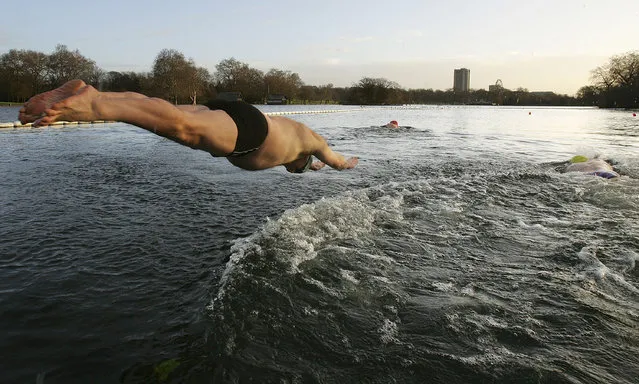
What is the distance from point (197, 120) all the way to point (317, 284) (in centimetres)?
235

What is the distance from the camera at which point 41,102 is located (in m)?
2.45

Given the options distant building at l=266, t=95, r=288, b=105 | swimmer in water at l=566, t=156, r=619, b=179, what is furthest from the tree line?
swimmer in water at l=566, t=156, r=619, b=179

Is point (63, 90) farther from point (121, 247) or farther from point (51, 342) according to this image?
point (121, 247)

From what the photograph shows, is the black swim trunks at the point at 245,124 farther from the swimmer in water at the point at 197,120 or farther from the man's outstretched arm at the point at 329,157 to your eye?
the man's outstretched arm at the point at 329,157

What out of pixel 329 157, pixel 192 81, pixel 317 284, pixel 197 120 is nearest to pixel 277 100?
pixel 192 81

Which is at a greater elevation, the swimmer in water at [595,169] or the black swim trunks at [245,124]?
the black swim trunks at [245,124]

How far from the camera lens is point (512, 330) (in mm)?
3689

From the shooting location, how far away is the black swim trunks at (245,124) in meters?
3.59

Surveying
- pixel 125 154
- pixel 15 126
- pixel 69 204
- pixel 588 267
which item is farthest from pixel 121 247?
pixel 15 126

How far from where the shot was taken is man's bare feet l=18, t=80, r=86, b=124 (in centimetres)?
239

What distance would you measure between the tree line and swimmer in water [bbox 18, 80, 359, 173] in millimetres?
38814

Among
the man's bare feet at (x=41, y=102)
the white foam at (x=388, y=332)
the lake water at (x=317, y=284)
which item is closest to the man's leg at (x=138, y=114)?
the man's bare feet at (x=41, y=102)

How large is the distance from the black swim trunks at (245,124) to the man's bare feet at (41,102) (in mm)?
1288

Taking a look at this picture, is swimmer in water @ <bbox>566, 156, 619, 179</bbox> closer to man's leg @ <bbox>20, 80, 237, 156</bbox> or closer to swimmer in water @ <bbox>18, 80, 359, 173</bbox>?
swimmer in water @ <bbox>18, 80, 359, 173</bbox>
